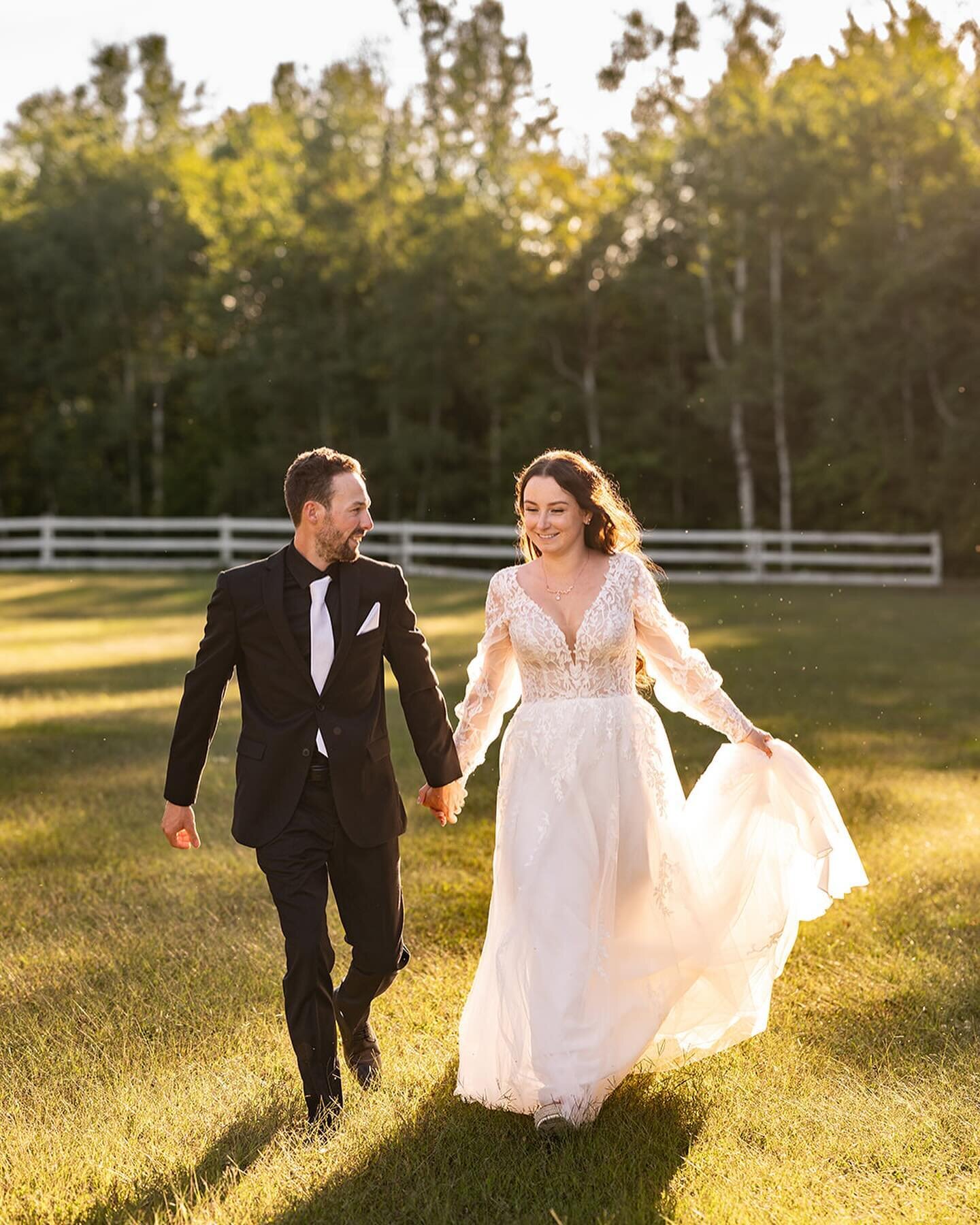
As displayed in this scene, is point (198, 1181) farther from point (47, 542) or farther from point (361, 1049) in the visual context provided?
point (47, 542)

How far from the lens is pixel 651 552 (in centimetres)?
3256

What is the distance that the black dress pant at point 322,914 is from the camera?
4.47m

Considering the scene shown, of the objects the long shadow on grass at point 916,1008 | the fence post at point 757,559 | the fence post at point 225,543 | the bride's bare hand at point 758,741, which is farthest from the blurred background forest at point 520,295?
the bride's bare hand at point 758,741

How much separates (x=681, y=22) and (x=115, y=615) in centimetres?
2459

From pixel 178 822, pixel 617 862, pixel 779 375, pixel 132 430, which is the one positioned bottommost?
pixel 617 862

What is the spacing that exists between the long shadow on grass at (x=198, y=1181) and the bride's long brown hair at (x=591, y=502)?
1.93 m

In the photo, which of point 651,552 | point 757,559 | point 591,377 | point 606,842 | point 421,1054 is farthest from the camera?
point 591,377

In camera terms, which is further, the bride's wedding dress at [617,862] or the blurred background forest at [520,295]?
the blurred background forest at [520,295]

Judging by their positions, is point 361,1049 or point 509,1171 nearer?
point 509,1171

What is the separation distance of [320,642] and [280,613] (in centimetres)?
15

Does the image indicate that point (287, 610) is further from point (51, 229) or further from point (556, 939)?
point (51, 229)

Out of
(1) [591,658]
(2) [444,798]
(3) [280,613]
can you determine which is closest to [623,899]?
(2) [444,798]

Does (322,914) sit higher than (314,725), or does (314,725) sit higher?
(314,725)

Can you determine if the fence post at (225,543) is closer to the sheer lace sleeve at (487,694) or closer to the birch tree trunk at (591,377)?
the birch tree trunk at (591,377)
